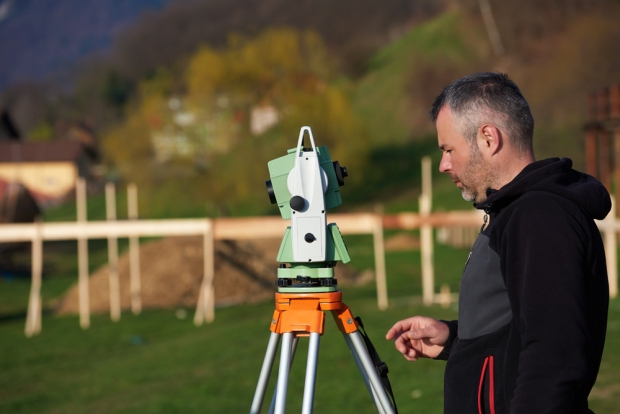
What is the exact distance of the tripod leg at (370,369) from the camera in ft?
10.3

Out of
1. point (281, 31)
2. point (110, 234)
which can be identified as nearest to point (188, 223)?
point (110, 234)

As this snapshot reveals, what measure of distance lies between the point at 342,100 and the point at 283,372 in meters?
31.8

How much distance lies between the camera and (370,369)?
315 centimetres

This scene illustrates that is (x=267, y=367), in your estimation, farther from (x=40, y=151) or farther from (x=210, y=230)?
(x=40, y=151)

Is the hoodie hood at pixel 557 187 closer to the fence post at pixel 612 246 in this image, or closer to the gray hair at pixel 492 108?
the gray hair at pixel 492 108

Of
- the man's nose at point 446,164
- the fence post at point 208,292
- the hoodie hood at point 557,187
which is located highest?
the man's nose at point 446,164

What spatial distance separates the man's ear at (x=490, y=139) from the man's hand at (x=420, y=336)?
0.77 metres

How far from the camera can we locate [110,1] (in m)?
146

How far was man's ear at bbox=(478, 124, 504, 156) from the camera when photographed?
2418mm

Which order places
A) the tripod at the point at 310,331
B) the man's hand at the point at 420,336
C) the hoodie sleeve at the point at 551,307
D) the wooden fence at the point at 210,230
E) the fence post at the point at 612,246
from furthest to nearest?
the wooden fence at the point at 210,230
the fence post at the point at 612,246
the tripod at the point at 310,331
the man's hand at the point at 420,336
the hoodie sleeve at the point at 551,307

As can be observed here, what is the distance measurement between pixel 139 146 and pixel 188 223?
64.8 feet

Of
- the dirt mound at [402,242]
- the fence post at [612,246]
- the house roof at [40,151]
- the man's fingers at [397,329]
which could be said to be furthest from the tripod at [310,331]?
the house roof at [40,151]

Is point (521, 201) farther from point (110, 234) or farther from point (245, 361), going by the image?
point (110, 234)

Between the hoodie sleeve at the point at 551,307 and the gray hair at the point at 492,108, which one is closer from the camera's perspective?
the hoodie sleeve at the point at 551,307
